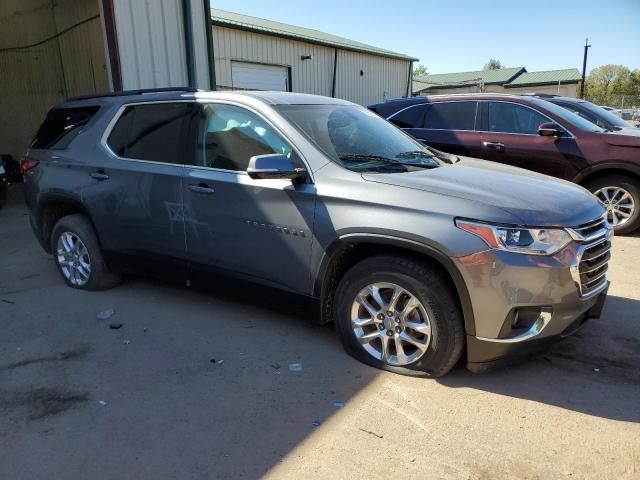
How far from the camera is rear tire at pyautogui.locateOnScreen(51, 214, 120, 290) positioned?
494 centimetres

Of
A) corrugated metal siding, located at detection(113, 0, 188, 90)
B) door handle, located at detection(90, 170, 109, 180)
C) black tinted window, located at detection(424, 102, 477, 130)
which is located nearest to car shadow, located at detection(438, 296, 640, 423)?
door handle, located at detection(90, 170, 109, 180)

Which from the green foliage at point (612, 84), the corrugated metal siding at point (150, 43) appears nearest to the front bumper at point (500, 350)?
the corrugated metal siding at point (150, 43)

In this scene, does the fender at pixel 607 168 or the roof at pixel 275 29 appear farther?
the roof at pixel 275 29

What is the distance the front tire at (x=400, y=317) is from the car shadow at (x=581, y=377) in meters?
0.26

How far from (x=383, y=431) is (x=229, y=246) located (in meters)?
1.80

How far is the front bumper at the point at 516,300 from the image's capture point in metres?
2.93

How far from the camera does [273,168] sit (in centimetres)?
344

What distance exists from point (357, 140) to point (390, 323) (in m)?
1.46

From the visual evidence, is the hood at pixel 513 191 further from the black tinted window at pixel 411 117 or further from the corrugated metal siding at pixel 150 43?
the corrugated metal siding at pixel 150 43

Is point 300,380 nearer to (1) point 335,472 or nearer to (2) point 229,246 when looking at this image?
(1) point 335,472

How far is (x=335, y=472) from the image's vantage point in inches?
101

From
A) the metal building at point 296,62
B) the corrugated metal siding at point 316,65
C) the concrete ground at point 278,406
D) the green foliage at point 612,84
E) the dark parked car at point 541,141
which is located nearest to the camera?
the concrete ground at point 278,406

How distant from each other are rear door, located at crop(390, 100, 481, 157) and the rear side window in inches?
191

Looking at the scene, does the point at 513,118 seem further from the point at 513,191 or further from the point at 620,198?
the point at 513,191
